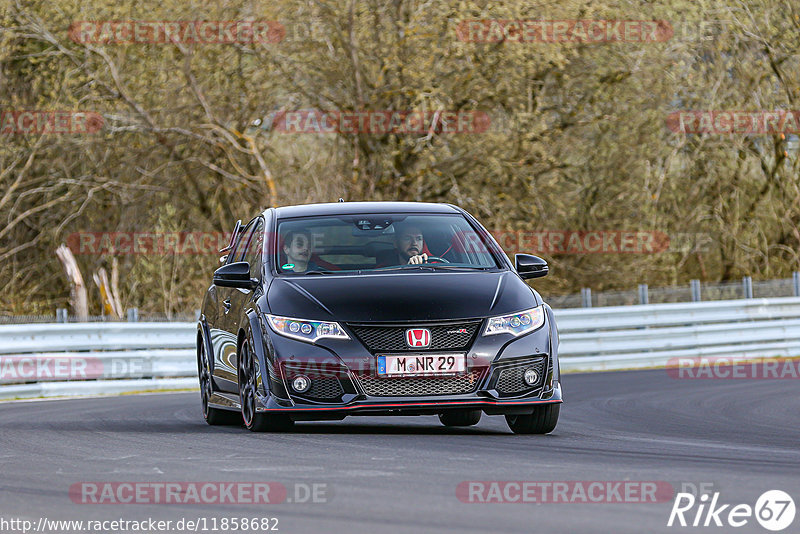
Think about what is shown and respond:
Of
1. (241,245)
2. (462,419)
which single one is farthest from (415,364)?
(241,245)

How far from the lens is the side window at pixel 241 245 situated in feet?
39.0

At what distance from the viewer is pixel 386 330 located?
935 centimetres

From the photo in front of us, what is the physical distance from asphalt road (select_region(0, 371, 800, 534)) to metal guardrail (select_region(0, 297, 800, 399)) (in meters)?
3.67

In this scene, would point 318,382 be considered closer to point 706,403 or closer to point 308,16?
point 706,403

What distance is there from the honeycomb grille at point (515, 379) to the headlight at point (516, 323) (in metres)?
0.22

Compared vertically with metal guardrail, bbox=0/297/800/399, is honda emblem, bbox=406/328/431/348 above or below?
above

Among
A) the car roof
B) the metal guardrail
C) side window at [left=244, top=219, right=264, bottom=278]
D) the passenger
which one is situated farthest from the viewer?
the metal guardrail

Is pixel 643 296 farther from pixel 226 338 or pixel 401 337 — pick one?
pixel 401 337

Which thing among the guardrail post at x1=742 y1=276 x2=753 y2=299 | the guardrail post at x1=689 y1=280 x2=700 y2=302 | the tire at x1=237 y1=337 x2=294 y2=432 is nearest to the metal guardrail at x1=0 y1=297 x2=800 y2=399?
the guardrail post at x1=742 y1=276 x2=753 y2=299

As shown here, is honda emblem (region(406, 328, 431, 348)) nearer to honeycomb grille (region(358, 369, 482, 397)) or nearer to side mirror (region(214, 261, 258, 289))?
honeycomb grille (region(358, 369, 482, 397))

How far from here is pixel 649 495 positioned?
6441 millimetres

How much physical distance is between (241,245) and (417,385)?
3181mm

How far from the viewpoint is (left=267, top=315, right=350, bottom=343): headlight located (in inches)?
369

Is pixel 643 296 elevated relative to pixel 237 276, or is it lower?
lower
